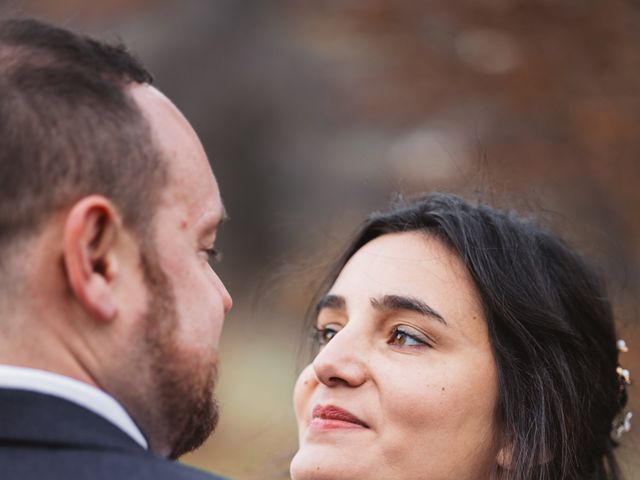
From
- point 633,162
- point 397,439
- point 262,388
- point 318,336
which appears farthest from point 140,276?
point 262,388

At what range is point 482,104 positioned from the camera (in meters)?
7.83

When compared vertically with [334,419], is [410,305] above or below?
above

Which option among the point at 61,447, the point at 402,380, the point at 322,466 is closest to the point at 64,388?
the point at 61,447

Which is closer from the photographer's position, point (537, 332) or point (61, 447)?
point (61, 447)

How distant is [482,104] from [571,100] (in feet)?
2.36

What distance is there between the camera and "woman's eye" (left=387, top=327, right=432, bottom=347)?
3.11m

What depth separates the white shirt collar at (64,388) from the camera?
1793mm

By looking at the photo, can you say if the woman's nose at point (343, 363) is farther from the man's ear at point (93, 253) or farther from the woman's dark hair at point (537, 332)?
the man's ear at point (93, 253)

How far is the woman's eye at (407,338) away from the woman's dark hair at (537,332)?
0.78 feet

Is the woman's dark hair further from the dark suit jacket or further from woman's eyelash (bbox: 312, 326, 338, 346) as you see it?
the dark suit jacket

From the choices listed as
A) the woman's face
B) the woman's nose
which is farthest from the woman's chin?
the woman's nose

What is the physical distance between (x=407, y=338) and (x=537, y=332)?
49cm

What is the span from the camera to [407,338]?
313 centimetres

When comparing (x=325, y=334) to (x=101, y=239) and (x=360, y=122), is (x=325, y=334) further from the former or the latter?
(x=360, y=122)
